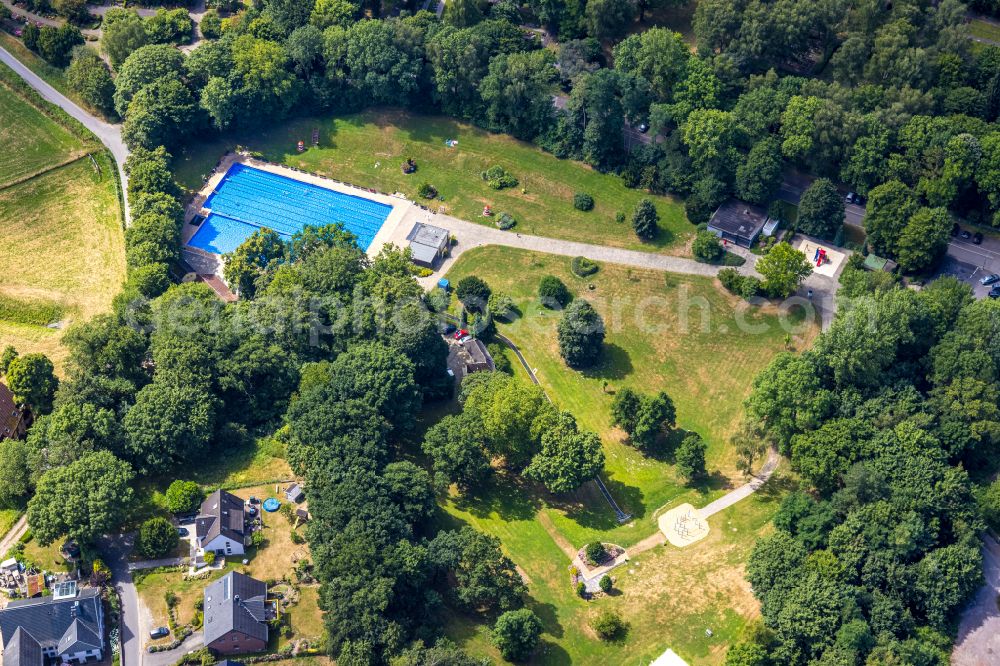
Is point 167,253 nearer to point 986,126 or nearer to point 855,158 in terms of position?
point 855,158

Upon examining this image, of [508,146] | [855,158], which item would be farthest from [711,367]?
[508,146]

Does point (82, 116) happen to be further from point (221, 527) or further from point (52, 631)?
point (52, 631)

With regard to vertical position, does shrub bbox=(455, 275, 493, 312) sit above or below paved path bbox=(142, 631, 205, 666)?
above

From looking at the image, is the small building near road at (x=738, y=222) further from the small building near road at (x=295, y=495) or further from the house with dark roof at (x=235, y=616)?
the house with dark roof at (x=235, y=616)

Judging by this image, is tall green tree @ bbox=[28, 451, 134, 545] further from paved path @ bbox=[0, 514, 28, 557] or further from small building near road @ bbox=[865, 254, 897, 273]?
small building near road @ bbox=[865, 254, 897, 273]

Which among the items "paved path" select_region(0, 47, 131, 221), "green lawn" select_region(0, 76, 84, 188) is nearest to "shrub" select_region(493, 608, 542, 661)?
"paved path" select_region(0, 47, 131, 221)
